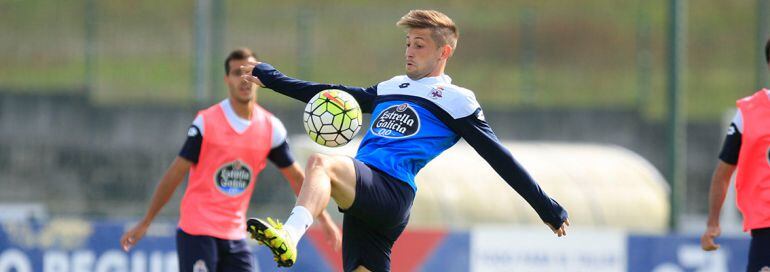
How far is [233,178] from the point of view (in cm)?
883

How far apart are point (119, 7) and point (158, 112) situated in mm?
1534

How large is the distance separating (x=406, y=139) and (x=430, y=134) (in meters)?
0.15

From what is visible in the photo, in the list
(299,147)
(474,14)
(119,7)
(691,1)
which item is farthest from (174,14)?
(691,1)

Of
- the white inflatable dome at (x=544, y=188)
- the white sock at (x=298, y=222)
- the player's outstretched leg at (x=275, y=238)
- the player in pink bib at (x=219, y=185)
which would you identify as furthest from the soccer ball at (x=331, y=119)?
the white inflatable dome at (x=544, y=188)

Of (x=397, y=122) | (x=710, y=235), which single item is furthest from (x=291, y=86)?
(x=710, y=235)

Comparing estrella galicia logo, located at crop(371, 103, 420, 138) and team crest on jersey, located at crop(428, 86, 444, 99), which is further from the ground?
team crest on jersey, located at crop(428, 86, 444, 99)

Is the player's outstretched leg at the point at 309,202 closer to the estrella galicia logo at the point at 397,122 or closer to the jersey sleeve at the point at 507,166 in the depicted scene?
the estrella galicia logo at the point at 397,122

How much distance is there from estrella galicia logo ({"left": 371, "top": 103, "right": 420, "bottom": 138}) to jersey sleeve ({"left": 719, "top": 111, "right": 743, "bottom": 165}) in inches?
83.9

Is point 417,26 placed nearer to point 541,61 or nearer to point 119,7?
point 119,7

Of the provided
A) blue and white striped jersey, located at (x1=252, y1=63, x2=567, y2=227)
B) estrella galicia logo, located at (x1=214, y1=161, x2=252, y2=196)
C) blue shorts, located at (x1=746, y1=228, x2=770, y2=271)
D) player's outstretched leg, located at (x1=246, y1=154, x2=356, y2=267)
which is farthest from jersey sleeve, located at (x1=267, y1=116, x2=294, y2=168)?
blue shorts, located at (x1=746, y1=228, x2=770, y2=271)

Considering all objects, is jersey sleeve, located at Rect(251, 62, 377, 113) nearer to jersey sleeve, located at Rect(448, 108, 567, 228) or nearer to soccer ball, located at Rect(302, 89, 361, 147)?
soccer ball, located at Rect(302, 89, 361, 147)

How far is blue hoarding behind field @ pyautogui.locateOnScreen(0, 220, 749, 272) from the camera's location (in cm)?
1141

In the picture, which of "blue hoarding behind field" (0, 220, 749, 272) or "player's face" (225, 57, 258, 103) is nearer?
"player's face" (225, 57, 258, 103)

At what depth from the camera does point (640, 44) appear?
1845 centimetres
